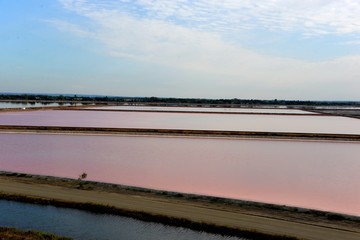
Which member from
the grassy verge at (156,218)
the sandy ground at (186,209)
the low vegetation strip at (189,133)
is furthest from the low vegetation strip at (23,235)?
the low vegetation strip at (189,133)

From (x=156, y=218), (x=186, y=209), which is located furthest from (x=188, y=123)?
(x=156, y=218)

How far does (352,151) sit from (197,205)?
29.0 feet

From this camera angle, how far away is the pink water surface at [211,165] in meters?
7.24

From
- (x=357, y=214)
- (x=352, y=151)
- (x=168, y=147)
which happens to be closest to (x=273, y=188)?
(x=357, y=214)

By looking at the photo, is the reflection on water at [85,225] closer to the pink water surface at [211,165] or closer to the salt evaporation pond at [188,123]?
the pink water surface at [211,165]

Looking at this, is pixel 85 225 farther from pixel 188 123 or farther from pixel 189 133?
pixel 188 123

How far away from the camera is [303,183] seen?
792 centimetres

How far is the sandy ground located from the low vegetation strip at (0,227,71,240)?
150 cm

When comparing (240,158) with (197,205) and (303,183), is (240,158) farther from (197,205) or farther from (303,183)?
(197,205)

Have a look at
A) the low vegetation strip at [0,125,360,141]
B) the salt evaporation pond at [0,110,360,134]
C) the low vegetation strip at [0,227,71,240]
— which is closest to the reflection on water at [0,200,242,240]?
the low vegetation strip at [0,227,71,240]

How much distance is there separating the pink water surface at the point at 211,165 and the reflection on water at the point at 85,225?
177 centimetres

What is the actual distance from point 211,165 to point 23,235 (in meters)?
5.56

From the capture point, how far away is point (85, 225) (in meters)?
5.46

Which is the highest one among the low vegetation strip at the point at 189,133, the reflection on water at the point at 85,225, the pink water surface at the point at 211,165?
the low vegetation strip at the point at 189,133
